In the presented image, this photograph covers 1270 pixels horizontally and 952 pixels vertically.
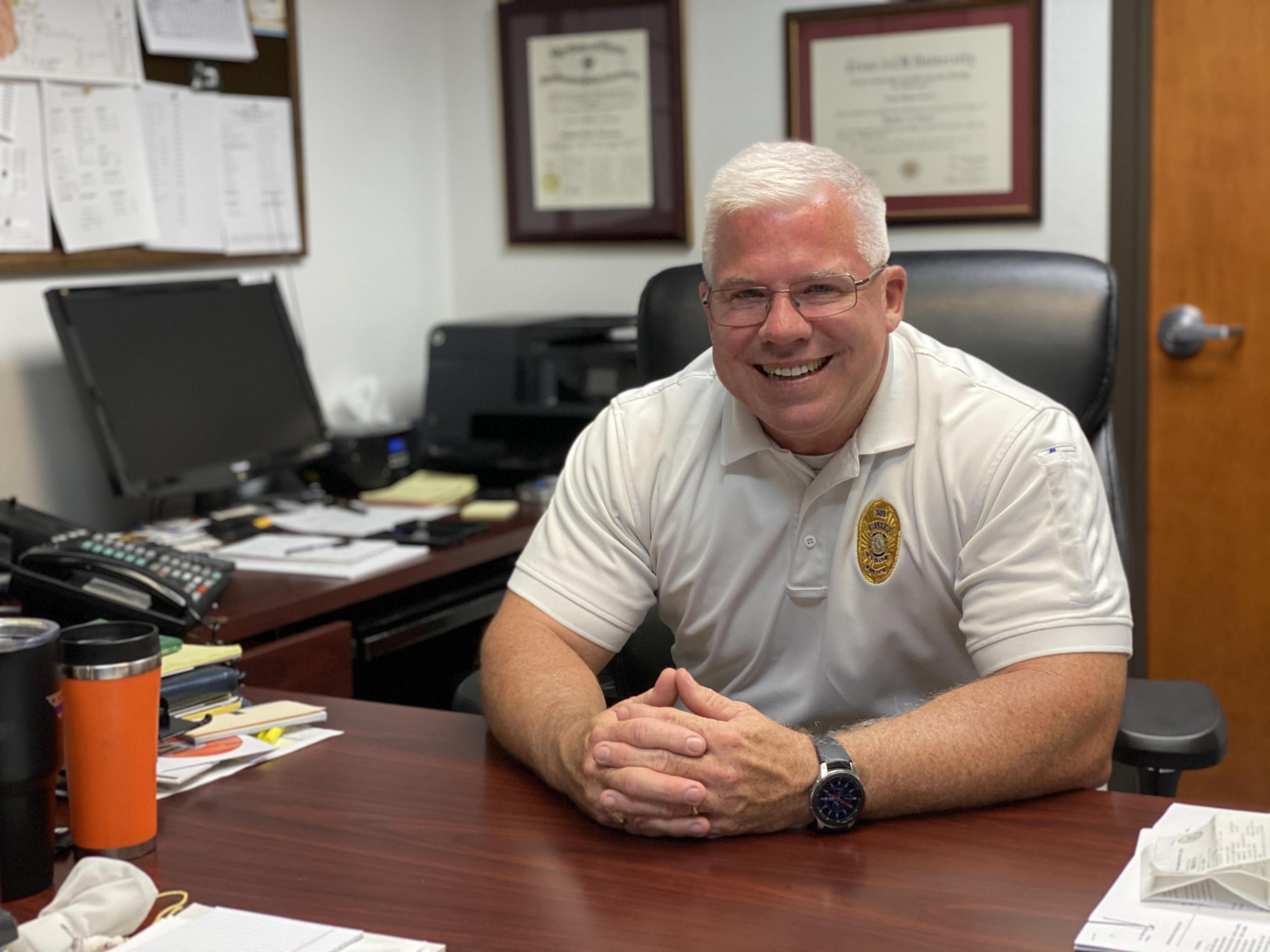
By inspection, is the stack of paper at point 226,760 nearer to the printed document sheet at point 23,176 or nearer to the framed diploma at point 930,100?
the printed document sheet at point 23,176

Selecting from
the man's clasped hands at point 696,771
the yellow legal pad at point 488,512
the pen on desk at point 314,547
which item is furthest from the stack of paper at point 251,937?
the yellow legal pad at point 488,512

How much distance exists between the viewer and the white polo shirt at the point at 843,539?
1.45 meters

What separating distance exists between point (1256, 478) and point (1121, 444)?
276 millimetres

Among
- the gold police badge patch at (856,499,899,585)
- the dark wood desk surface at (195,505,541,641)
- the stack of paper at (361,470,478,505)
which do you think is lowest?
the dark wood desk surface at (195,505,541,641)

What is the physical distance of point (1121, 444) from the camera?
9.76 feet

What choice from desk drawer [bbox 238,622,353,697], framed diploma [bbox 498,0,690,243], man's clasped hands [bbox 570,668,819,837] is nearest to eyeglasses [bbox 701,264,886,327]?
man's clasped hands [bbox 570,668,819,837]

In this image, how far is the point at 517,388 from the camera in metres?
3.01

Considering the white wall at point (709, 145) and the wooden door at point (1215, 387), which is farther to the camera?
the white wall at point (709, 145)

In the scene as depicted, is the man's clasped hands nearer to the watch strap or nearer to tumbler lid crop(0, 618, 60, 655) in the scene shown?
the watch strap

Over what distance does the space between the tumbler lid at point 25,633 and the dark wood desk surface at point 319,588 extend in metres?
0.86

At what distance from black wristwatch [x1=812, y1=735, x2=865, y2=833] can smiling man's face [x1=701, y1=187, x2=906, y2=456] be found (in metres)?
0.47

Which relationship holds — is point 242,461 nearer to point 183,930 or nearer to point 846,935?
point 183,930

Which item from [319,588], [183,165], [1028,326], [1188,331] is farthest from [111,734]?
[1188,331]

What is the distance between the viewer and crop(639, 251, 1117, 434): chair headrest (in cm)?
177
